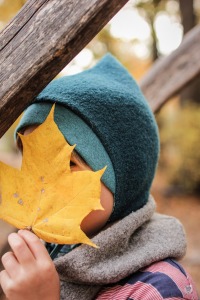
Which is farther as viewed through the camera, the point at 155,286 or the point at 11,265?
the point at 155,286

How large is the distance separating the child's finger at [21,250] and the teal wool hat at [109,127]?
0.28 meters

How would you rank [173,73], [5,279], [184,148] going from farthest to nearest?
1. [184,148]
2. [173,73]
3. [5,279]

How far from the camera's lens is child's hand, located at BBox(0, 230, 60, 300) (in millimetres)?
900

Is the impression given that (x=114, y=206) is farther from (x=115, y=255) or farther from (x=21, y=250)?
(x=21, y=250)

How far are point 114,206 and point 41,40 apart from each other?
0.52 metres

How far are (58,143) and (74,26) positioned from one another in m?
0.25

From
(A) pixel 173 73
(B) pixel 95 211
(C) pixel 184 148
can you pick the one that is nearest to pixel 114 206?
(B) pixel 95 211

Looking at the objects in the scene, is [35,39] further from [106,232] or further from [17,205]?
[106,232]

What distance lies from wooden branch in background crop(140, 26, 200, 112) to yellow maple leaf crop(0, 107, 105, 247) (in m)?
1.15

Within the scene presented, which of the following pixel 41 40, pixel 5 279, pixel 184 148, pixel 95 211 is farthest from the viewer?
pixel 184 148

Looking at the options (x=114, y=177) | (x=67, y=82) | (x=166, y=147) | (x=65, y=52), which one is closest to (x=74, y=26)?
(x=65, y=52)

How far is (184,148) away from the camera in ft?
21.4

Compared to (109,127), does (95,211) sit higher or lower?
lower

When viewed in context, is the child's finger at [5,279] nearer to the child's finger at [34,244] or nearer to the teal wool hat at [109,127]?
the child's finger at [34,244]
